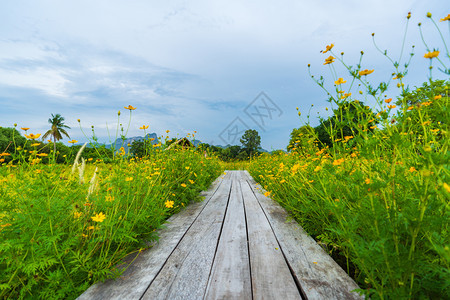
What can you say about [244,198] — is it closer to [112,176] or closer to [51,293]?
[112,176]

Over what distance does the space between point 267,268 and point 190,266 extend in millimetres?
502

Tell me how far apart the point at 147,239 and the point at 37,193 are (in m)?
0.83

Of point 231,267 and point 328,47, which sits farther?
point 328,47

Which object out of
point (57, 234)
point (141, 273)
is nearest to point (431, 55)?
point (141, 273)

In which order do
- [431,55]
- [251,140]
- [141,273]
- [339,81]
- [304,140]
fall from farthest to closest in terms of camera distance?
[251,140], [304,140], [339,81], [141,273], [431,55]

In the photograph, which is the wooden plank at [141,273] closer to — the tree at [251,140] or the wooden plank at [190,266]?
the wooden plank at [190,266]

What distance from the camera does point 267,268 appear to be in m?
1.38

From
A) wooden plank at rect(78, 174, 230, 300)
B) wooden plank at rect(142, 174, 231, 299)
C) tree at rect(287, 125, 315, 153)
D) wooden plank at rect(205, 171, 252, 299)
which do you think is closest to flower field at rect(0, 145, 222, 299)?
wooden plank at rect(78, 174, 230, 300)

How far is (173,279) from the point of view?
127 cm

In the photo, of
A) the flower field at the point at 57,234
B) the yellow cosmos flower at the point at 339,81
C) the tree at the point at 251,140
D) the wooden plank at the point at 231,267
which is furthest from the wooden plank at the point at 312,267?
the tree at the point at 251,140

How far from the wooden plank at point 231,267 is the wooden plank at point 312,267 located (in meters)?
0.30

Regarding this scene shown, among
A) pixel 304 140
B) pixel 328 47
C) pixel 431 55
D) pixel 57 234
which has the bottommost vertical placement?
pixel 57 234

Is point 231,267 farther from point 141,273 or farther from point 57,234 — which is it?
point 57,234

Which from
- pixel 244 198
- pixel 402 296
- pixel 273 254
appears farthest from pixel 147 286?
pixel 244 198
